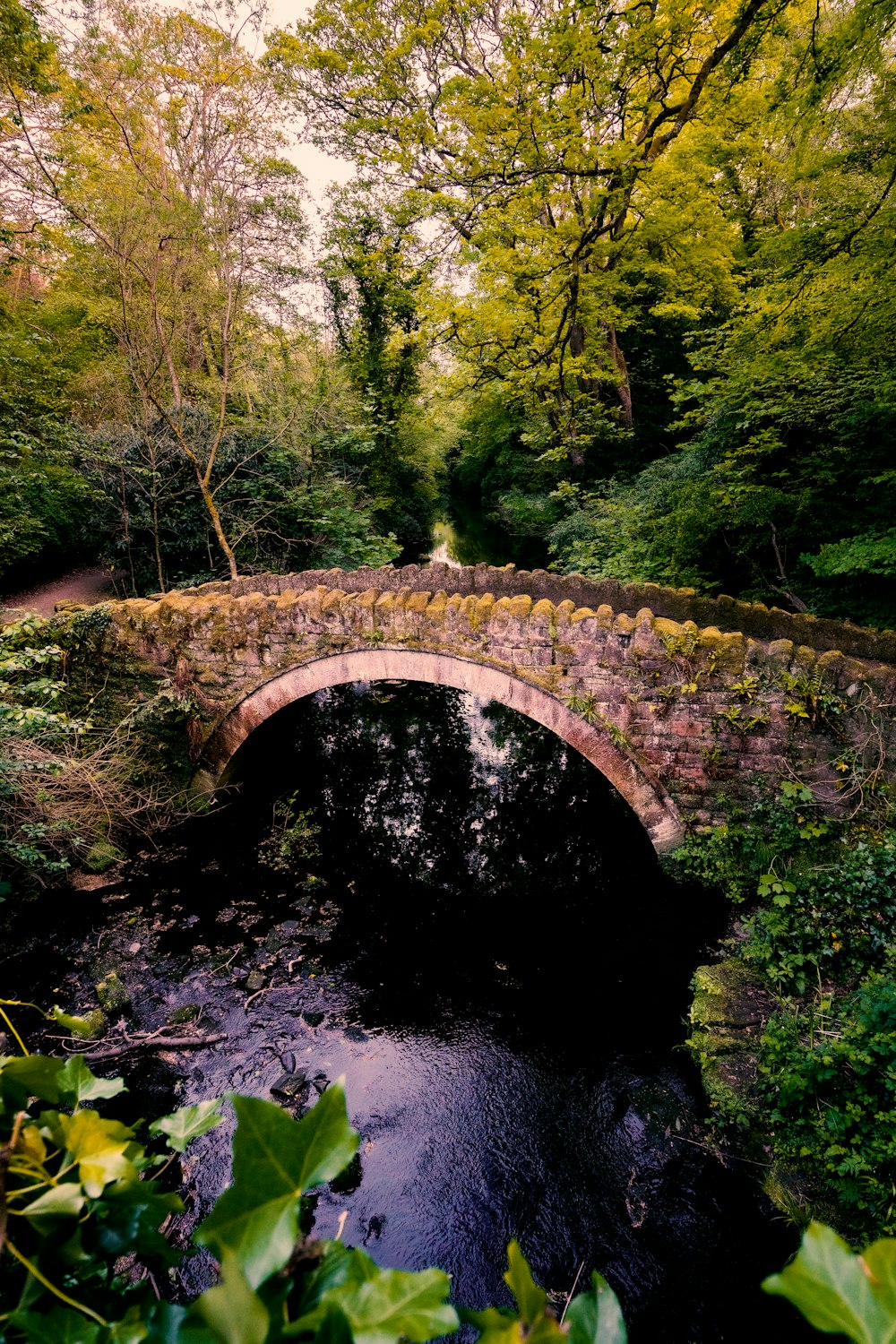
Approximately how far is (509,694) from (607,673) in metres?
1.08

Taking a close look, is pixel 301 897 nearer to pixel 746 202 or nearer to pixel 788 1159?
pixel 788 1159

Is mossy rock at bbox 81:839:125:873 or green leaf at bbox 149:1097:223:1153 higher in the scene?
green leaf at bbox 149:1097:223:1153

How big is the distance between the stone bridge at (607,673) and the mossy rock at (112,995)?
8.69 ft

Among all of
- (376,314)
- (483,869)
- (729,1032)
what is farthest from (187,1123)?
(376,314)

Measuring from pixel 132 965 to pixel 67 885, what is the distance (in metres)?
1.46

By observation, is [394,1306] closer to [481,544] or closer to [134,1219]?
[134,1219]

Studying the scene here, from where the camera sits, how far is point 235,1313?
58 cm

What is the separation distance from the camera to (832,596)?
26.9ft

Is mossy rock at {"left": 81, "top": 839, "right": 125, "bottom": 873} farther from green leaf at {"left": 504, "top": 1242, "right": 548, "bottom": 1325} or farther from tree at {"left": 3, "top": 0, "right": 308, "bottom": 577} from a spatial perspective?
green leaf at {"left": 504, "top": 1242, "right": 548, "bottom": 1325}

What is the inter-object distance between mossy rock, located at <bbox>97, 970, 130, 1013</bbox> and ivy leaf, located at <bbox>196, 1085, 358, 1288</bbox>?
240 inches

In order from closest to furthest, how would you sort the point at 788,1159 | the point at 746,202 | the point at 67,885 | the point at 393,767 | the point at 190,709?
the point at 788,1159
the point at 67,885
the point at 190,709
the point at 393,767
the point at 746,202

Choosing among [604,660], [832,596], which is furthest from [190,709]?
[832,596]

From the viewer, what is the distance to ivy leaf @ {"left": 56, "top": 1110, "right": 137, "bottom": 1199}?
78 centimetres

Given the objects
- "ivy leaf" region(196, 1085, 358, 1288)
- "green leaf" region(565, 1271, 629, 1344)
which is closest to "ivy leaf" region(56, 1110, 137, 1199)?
"ivy leaf" region(196, 1085, 358, 1288)
